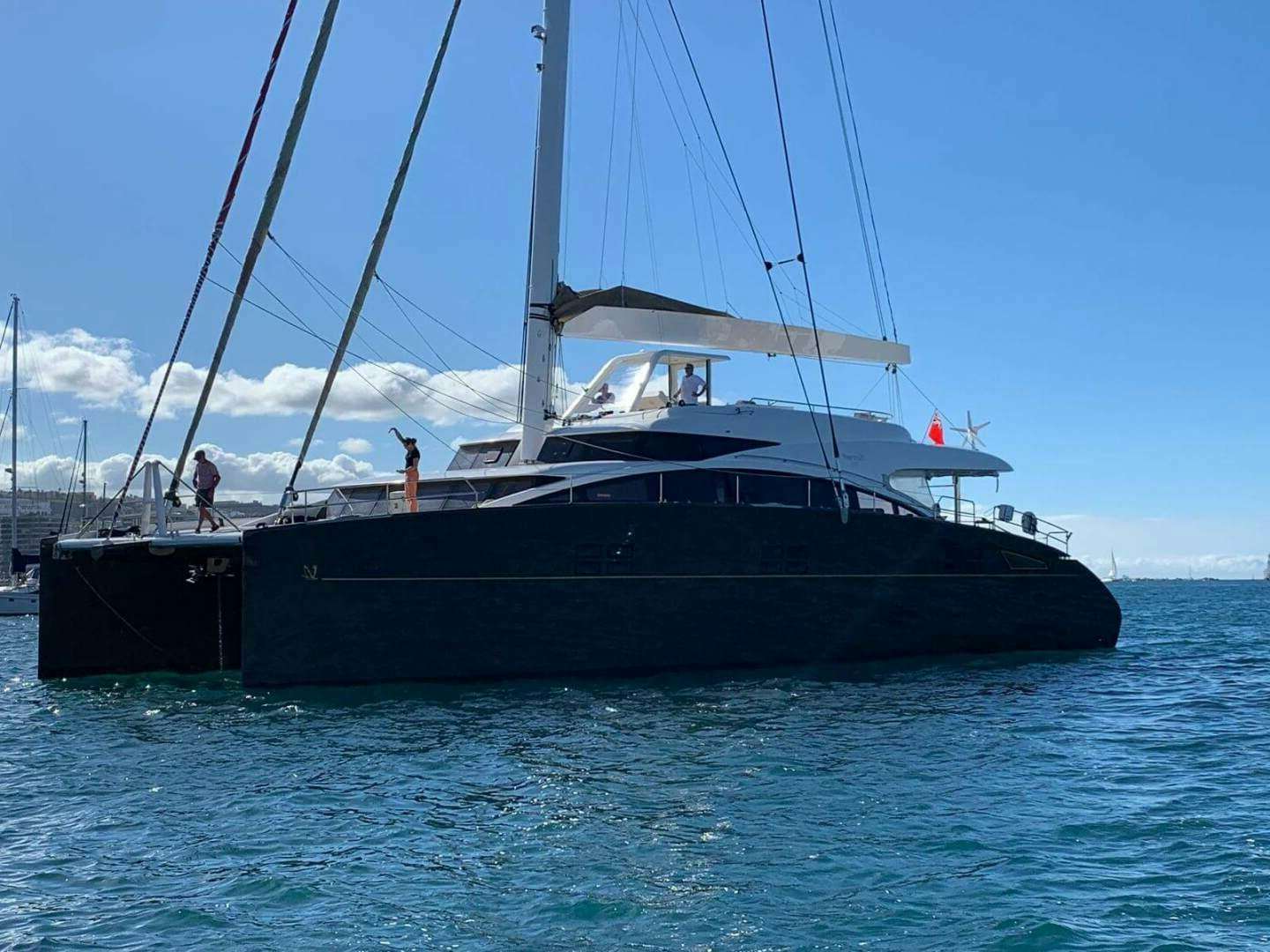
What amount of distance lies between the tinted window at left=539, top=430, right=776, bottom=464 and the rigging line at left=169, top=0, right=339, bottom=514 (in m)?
4.51

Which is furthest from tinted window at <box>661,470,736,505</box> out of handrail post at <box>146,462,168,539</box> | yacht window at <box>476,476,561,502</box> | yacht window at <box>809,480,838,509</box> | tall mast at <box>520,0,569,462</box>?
handrail post at <box>146,462,168,539</box>

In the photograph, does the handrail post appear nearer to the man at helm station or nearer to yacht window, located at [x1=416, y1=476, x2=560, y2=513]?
yacht window, located at [x1=416, y1=476, x2=560, y2=513]

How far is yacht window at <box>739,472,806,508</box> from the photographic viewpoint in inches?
618

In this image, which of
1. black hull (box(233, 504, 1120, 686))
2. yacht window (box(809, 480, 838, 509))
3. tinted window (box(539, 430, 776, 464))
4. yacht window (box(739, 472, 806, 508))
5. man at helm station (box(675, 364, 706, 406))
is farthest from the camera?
man at helm station (box(675, 364, 706, 406))

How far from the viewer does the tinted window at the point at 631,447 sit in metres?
15.9

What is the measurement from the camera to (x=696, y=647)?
14.5 m

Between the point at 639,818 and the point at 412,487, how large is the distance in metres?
6.91

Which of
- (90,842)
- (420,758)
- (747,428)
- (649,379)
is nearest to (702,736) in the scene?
(420,758)

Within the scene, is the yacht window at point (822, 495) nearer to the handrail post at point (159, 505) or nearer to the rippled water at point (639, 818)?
the rippled water at point (639, 818)

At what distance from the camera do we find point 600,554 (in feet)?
Result: 45.5

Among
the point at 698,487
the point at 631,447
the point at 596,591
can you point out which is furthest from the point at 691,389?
the point at 596,591

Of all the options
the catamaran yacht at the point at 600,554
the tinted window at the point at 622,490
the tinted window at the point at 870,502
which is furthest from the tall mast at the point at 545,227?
the tinted window at the point at 870,502

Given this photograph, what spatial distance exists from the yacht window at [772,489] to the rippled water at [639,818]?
9.48ft

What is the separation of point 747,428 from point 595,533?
3.81 meters
